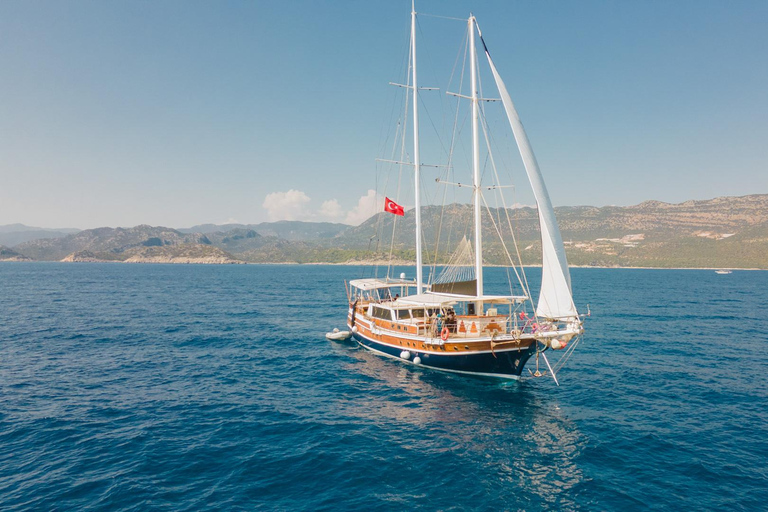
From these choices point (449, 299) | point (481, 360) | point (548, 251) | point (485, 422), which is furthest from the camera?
point (449, 299)

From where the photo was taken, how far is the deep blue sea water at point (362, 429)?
16.0 m

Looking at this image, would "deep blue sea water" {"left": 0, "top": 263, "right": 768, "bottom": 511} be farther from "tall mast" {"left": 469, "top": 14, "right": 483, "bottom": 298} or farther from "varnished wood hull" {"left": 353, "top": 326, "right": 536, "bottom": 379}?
"tall mast" {"left": 469, "top": 14, "right": 483, "bottom": 298}

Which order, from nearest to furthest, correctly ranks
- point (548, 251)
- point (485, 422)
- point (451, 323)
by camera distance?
point (485, 422) → point (548, 251) → point (451, 323)

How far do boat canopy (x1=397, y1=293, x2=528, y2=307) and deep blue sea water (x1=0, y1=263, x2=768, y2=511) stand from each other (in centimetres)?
612

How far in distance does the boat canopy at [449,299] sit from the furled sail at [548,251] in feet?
14.1

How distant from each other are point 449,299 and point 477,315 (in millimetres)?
2774

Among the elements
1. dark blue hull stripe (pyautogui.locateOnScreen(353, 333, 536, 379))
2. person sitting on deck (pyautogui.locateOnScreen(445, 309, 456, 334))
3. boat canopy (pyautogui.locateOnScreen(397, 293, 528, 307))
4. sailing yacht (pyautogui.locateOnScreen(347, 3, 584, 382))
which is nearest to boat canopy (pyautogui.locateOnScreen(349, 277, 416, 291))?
sailing yacht (pyautogui.locateOnScreen(347, 3, 584, 382))

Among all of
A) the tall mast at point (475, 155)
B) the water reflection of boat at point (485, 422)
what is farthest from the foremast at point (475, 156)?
the water reflection of boat at point (485, 422)

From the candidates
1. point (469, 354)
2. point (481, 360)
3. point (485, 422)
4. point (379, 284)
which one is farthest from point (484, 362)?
point (379, 284)

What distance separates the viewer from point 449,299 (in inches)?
1297

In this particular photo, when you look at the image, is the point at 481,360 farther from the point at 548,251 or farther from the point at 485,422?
the point at 548,251

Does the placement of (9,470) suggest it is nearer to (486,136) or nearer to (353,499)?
(353,499)

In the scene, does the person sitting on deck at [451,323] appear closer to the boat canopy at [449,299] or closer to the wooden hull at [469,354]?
the boat canopy at [449,299]

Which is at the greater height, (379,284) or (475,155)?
(475,155)
